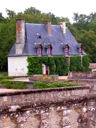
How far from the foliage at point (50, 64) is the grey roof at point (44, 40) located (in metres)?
1.03

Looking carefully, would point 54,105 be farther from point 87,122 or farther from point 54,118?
point 87,122

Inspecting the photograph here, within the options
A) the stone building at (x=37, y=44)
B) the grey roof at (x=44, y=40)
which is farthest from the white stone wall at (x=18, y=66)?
the grey roof at (x=44, y=40)

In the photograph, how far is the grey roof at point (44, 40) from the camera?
3666 centimetres

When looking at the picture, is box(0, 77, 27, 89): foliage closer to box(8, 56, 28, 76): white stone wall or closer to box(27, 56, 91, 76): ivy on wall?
box(27, 56, 91, 76): ivy on wall

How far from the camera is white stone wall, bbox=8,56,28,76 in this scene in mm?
35469

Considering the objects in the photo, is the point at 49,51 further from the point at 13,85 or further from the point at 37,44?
the point at 13,85

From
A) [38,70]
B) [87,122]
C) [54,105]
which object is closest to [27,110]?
[54,105]

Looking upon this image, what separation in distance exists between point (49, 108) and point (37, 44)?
2677cm

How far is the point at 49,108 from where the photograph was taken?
10586mm

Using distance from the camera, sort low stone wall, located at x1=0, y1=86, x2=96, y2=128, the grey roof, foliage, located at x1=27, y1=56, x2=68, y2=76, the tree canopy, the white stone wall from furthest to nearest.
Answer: the tree canopy < the grey roof < the white stone wall < foliage, located at x1=27, y1=56, x2=68, y2=76 < low stone wall, located at x1=0, y1=86, x2=96, y2=128

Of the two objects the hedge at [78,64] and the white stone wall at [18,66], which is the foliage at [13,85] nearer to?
the white stone wall at [18,66]

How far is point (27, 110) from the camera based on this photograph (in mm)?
9836

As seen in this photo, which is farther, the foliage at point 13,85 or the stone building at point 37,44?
the stone building at point 37,44

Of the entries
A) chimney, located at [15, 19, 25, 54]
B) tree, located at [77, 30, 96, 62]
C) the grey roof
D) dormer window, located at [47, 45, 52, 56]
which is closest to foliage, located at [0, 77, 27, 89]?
the grey roof
